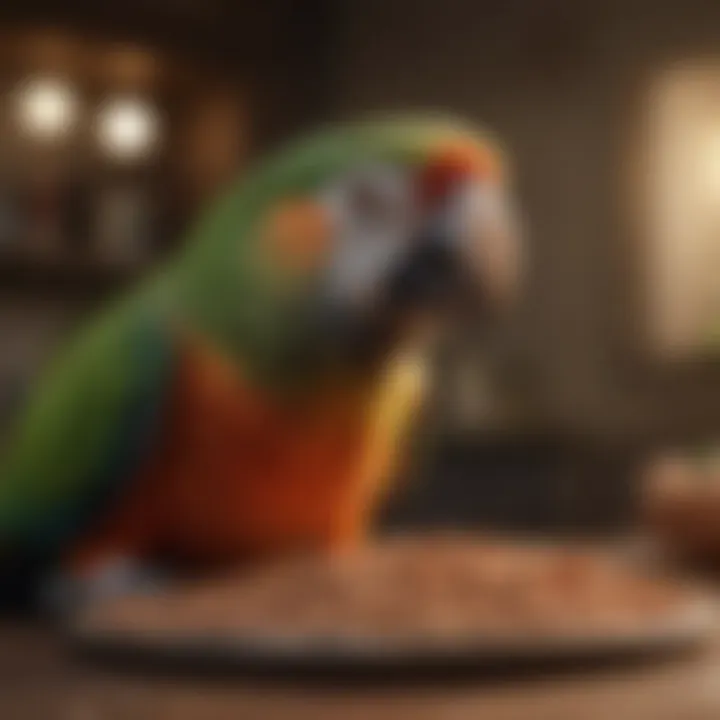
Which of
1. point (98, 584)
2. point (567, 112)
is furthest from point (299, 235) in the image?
point (567, 112)

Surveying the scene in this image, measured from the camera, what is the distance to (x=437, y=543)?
1.57ft

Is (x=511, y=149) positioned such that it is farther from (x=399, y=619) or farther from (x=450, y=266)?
(x=399, y=619)

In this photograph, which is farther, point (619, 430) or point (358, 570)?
point (619, 430)

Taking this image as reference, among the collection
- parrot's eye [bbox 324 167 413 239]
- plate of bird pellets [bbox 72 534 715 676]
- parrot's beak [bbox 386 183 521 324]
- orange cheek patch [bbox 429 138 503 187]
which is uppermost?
orange cheek patch [bbox 429 138 503 187]

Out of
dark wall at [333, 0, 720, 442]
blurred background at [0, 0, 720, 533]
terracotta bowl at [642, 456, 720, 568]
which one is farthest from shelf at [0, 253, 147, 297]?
terracotta bowl at [642, 456, 720, 568]

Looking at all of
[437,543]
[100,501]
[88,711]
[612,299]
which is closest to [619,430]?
[612,299]

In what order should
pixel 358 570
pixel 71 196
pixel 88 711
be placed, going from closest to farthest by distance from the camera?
1. pixel 88 711
2. pixel 358 570
3. pixel 71 196

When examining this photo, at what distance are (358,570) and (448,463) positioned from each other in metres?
0.22

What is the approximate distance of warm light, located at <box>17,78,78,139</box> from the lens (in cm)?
60

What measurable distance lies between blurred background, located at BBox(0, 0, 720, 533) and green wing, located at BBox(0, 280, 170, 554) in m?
0.15

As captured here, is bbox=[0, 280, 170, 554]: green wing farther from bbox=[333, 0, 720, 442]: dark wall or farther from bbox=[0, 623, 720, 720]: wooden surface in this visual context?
bbox=[333, 0, 720, 442]: dark wall

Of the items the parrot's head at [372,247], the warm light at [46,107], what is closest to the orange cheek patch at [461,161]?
the parrot's head at [372,247]

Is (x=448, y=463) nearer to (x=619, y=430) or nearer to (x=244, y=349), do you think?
(x=619, y=430)

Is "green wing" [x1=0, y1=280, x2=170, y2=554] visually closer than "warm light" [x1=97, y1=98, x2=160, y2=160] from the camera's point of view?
Yes
